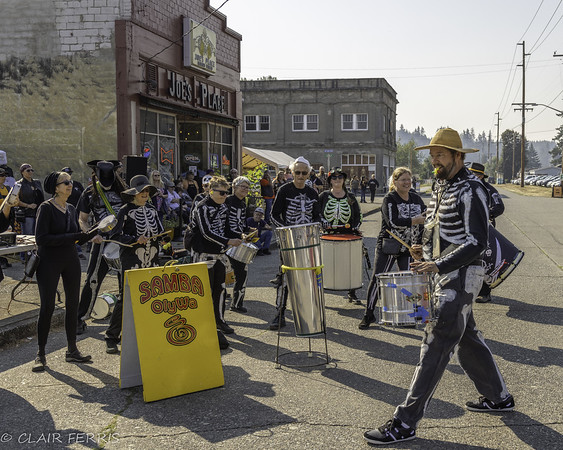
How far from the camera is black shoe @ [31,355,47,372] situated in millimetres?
5980

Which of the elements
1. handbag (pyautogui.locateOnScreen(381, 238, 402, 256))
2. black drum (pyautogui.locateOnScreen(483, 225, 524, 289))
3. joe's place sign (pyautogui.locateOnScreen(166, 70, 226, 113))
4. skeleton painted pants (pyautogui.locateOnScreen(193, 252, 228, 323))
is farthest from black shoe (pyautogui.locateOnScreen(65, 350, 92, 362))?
joe's place sign (pyautogui.locateOnScreen(166, 70, 226, 113))

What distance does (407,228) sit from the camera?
24.2 ft

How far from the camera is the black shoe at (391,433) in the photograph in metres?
4.22

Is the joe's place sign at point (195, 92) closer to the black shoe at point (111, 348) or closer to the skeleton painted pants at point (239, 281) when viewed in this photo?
the skeleton painted pants at point (239, 281)

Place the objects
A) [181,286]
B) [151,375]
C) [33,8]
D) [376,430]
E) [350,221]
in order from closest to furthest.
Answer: [376,430] < [151,375] < [181,286] < [350,221] < [33,8]

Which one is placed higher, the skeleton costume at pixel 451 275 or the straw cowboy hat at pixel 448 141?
the straw cowboy hat at pixel 448 141

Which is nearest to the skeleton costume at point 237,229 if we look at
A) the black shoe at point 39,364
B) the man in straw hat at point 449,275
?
the black shoe at point 39,364

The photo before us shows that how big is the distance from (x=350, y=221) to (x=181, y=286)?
3532 mm

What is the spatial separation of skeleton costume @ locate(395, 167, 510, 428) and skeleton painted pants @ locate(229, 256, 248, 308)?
14.3 ft

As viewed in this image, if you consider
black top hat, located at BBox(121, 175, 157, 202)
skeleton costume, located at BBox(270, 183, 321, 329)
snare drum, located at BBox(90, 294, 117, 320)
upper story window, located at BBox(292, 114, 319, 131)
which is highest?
upper story window, located at BBox(292, 114, 319, 131)

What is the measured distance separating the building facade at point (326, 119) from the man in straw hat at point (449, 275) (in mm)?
50226

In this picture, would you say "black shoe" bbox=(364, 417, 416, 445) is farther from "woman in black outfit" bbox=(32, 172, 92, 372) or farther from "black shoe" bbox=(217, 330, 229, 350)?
"woman in black outfit" bbox=(32, 172, 92, 372)

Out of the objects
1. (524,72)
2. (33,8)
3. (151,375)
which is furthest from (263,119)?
(151,375)

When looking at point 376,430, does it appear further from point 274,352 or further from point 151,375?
point 274,352
